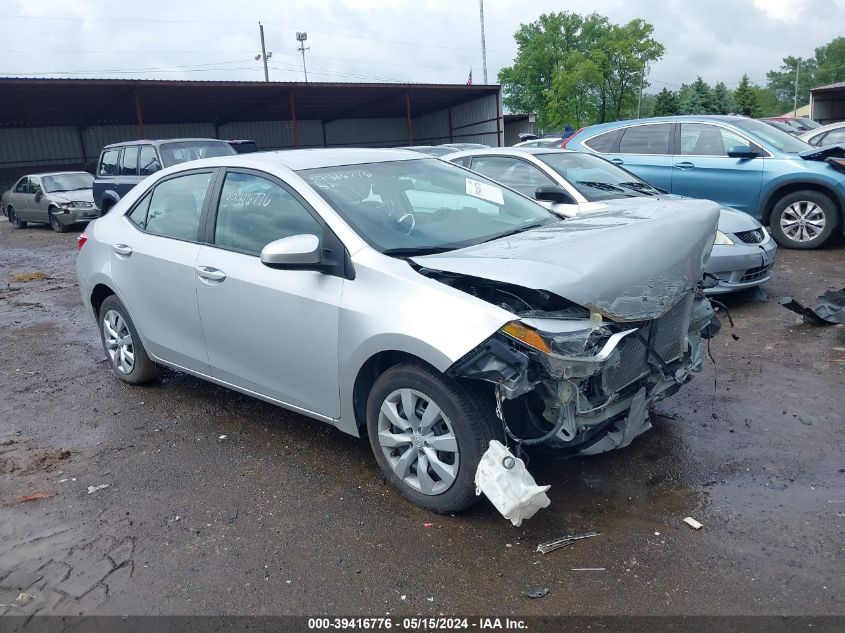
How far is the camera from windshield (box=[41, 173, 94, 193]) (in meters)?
17.7

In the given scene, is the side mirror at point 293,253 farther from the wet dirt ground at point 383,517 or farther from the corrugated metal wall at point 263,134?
the corrugated metal wall at point 263,134

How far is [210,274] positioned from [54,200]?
14972 millimetres

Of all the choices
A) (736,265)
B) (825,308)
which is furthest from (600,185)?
(825,308)

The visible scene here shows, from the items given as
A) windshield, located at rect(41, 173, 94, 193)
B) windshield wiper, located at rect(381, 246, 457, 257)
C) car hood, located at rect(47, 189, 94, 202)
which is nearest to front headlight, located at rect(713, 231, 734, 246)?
windshield wiper, located at rect(381, 246, 457, 257)

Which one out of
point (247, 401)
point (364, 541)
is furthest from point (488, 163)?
point (364, 541)

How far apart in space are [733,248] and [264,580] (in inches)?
218

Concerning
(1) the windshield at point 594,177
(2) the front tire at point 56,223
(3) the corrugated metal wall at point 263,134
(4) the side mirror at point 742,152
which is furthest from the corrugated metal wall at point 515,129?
(1) the windshield at point 594,177

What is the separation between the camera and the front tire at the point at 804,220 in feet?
30.2

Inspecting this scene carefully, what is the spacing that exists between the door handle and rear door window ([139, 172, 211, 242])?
0.96ft

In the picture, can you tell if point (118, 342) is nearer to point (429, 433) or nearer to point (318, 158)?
point (318, 158)

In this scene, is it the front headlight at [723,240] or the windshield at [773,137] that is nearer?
the front headlight at [723,240]

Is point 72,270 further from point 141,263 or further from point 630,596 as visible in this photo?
point 630,596

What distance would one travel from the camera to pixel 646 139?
10203mm

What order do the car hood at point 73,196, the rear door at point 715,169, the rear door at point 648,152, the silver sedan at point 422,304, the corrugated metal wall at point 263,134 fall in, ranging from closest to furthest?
the silver sedan at point 422,304 → the rear door at point 715,169 → the rear door at point 648,152 → the car hood at point 73,196 → the corrugated metal wall at point 263,134
